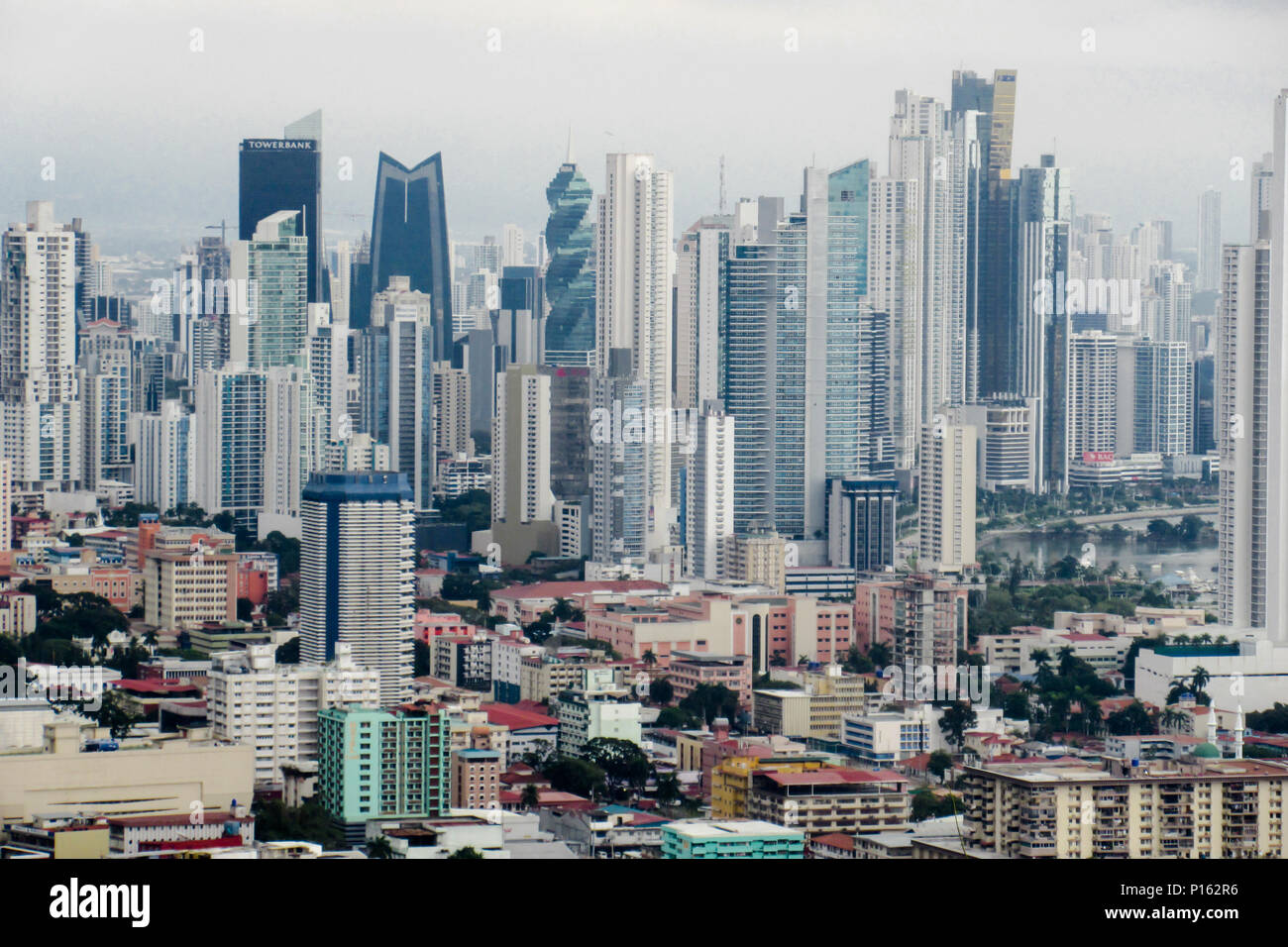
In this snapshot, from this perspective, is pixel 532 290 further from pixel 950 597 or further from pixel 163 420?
pixel 950 597

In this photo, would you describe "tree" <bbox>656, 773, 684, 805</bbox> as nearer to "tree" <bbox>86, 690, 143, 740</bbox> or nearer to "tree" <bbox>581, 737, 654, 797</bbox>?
"tree" <bbox>581, 737, 654, 797</bbox>

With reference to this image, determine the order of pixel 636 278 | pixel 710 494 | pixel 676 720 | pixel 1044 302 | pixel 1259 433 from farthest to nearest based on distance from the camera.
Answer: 1. pixel 1044 302
2. pixel 636 278
3. pixel 710 494
4. pixel 1259 433
5. pixel 676 720

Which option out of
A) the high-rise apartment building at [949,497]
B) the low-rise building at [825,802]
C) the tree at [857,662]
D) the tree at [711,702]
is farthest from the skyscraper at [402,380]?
the low-rise building at [825,802]

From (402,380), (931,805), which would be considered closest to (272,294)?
(402,380)

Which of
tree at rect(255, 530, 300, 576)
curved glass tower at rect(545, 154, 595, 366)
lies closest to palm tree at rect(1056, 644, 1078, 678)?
tree at rect(255, 530, 300, 576)

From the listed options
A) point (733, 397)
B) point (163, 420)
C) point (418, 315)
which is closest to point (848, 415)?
point (733, 397)

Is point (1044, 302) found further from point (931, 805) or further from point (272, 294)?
point (931, 805)
